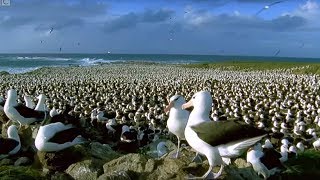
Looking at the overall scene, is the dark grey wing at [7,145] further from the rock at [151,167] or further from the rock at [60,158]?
the rock at [151,167]

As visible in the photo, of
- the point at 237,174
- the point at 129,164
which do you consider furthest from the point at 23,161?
the point at 237,174

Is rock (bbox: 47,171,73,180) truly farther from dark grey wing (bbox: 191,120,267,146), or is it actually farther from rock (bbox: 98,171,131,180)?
dark grey wing (bbox: 191,120,267,146)

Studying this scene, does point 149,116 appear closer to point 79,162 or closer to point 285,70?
point 79,162

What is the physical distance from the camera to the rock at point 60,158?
32.5 feet

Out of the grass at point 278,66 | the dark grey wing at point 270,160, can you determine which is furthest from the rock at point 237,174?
the grass at point 278,66

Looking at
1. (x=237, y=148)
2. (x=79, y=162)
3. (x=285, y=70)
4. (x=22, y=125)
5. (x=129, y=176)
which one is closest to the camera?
(x=237, y=148)

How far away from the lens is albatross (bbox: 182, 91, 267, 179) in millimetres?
7547

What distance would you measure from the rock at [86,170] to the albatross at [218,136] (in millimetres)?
2072

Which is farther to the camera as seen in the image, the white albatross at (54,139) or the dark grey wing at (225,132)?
the white albatross at (54,139)

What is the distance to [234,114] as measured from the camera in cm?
2741

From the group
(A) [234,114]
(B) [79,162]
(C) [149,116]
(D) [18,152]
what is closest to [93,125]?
(C) [149,116]

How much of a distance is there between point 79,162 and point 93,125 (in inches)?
551

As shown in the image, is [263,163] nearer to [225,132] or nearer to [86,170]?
[225,132]

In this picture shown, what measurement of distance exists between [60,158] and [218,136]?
12.9 feet
